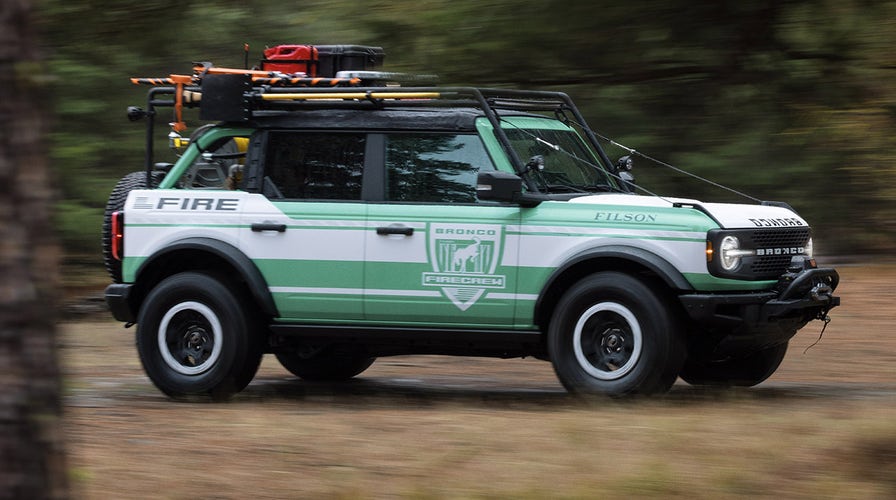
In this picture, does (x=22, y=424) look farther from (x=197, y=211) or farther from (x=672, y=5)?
(x=672, y=5)

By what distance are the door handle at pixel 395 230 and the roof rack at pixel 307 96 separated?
2.60ft

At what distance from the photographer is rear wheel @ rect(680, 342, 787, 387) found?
898cm

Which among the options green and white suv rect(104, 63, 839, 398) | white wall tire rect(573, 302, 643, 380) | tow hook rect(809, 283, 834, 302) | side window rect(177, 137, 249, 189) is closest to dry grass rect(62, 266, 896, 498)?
white wall tire rect(573, 302, 643, 380)

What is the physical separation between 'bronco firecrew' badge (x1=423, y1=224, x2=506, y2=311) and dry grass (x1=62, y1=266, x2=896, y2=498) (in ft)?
2.46

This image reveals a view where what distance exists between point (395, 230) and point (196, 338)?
5.47 ft

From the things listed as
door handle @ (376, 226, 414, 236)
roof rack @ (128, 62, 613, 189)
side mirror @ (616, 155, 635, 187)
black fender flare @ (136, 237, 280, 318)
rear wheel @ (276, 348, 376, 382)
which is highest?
roof rack @ (128, 62, 613, 189)

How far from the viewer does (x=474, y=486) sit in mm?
5617

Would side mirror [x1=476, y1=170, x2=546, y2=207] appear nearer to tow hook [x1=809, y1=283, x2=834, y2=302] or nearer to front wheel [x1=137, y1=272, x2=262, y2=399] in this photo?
tow hook [x1=809, y1=283, x2=834, y2=302]

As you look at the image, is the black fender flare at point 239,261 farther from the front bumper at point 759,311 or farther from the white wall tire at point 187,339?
the front bumper at point 759,311

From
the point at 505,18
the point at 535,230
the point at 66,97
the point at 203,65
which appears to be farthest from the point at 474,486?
the point at 66,97

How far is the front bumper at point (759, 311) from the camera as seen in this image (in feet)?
26.0

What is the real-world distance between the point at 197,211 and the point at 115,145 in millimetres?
7983

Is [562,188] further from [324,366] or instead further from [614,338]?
[324,366]

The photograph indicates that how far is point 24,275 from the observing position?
443 cm
